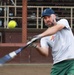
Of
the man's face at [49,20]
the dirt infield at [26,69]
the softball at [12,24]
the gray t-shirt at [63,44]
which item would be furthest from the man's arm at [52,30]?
the softball at [12,24]

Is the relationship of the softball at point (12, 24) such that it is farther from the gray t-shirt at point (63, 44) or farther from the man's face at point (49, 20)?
the man's face at point (49, 20)

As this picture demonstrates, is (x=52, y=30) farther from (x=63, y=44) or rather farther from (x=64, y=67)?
(x=64, y=67)

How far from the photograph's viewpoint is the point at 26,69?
10750 mm

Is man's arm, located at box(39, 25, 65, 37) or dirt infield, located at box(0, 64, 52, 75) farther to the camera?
dirt infield, located at box(0, 64, 52, 75)

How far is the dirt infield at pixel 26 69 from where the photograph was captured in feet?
33.7

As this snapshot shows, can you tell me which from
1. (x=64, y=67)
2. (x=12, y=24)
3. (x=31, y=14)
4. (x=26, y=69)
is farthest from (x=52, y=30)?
(x=31, y=14)

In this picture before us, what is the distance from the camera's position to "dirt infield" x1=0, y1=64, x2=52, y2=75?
33.7ft

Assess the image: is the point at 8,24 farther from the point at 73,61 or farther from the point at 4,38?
the point at 73,61

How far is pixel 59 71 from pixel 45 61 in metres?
6.24

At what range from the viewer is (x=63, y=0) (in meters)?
16.8

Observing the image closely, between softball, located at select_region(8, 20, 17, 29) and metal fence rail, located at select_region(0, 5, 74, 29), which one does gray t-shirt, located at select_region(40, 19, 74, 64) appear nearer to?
softball, located at select_region(8, 20, 17, 29)

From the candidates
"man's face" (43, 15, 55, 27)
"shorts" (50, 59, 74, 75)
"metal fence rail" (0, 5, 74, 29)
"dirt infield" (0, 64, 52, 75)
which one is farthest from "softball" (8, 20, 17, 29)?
"man's face" (43, 15, 55, 27)

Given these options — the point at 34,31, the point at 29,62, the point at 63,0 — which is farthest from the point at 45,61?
the point at 63,0

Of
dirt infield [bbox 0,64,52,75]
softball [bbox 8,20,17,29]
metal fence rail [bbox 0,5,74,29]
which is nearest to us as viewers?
dirt infield [bbox 0,64,52,75]
